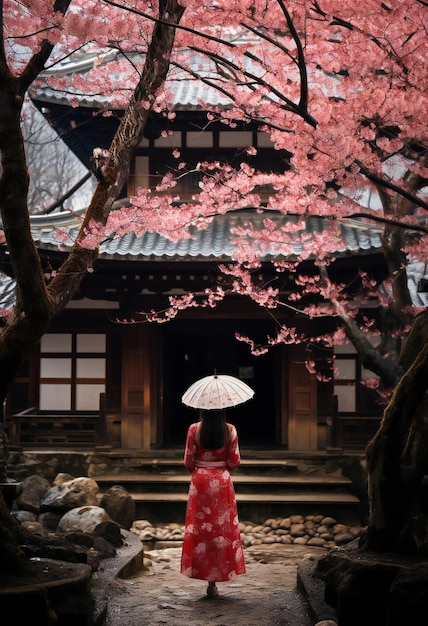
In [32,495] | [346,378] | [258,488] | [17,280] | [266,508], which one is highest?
[17,280]

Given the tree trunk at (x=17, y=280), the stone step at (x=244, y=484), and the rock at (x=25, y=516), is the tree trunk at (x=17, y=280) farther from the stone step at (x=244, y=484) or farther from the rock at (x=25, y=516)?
the stone step at (x=244, y=484)

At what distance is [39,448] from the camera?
48.5 feet

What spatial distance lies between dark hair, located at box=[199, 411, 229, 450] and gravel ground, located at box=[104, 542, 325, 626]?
158cm

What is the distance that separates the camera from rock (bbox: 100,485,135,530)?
11383mm

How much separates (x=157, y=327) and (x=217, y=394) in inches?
295

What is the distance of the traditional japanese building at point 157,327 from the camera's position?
47.6ft

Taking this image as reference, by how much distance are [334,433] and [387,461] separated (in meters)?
7.71

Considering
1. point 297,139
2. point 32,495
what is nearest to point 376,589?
point 297,139

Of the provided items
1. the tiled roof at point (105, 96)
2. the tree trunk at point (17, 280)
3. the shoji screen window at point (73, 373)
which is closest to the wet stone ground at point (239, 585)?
the tree trunk at point (17, 280)

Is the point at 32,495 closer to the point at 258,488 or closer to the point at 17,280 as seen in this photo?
the point at 258,488

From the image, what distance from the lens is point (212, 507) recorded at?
317 inches

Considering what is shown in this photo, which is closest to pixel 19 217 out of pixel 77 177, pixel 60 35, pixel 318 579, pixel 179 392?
pixel 60 35

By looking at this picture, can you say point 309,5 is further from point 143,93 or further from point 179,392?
point 179,392

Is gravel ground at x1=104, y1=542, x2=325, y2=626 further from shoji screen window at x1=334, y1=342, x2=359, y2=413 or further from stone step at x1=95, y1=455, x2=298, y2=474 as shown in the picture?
shoji screen window at x1=334, y1=342, x2=359, y2=413
